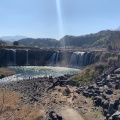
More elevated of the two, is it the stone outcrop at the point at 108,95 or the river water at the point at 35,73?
the stone outcrop at the point at 108,95

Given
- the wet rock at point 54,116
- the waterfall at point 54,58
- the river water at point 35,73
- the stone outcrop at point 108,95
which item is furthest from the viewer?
the waterfall at point 54,58

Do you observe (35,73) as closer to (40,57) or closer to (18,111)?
(40,57)

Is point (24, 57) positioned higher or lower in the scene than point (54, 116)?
higher

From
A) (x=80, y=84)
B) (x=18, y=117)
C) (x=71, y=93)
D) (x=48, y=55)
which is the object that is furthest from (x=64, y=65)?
(x=18, y=117)

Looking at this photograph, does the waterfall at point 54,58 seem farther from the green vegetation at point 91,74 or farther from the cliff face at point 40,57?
the green vegetation at point 91,74

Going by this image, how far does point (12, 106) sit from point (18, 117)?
4535mm

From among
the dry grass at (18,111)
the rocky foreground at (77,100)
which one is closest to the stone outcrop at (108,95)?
A: the rocky foreground at (77,100)

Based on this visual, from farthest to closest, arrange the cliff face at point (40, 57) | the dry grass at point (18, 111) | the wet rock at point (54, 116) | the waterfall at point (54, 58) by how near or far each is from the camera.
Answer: the waterfall at point (54, 58) → the cliff face at point (40, 57) → the dry grass at point (18, 111) → the wet rock at point (54, 116)

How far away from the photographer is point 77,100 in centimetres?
3622

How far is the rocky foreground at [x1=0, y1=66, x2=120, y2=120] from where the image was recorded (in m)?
29.2

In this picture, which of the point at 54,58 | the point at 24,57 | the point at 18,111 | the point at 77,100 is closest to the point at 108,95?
the point at 77,100

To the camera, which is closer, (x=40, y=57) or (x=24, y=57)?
(x=24, y=57)

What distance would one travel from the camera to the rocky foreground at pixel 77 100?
29234 mm

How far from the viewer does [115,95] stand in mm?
34156
